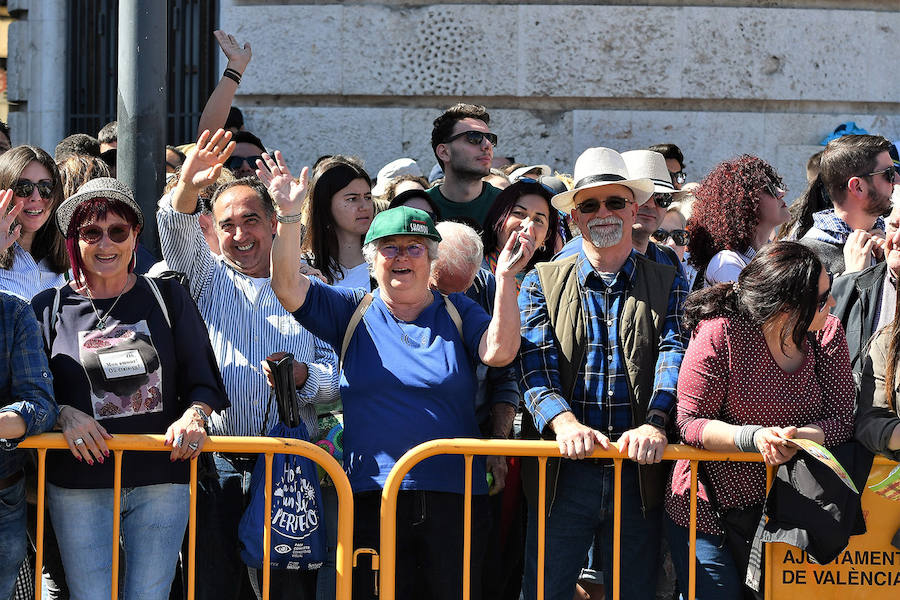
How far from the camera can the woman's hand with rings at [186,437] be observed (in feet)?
12.0

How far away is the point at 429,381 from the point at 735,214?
1.89 metres

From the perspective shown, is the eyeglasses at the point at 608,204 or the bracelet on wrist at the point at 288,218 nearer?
the bracelet on wrist at the point at 288,218

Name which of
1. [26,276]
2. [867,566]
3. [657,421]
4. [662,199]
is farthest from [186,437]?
[662,199]

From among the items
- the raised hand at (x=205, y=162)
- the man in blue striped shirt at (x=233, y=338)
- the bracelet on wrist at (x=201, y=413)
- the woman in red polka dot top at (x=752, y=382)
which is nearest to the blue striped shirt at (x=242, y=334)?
the man in blue striped shirt at (x=233, y=338)

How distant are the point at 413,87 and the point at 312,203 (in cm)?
308

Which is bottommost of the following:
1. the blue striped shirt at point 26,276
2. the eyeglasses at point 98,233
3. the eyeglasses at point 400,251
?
the blue striped shirt at point 26,276

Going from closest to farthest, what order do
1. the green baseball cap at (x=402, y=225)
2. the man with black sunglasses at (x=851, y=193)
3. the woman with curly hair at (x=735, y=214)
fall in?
the green baseball cap at (x=402, y=225)
the man with black sunglasses at (x=851, y=193)
the woman with curly hair at (x=735, y=214)

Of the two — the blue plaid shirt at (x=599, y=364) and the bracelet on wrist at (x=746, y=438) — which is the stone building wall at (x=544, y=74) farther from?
the bracelet on wrist at (x=746, y=438)

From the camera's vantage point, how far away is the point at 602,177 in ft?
13.5

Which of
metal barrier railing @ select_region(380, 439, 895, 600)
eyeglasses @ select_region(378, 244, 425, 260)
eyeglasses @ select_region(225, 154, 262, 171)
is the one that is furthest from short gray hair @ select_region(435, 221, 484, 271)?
eyeglasses @ select_region(225, 154, 262, 171)

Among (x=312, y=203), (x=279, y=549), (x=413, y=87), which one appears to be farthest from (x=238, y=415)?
(x=413, y=87)

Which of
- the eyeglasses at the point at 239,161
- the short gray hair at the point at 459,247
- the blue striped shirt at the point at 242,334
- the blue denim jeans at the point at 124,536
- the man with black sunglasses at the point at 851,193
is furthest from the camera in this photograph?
the eyeglasses at the point at 239,161

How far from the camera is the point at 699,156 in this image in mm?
8000

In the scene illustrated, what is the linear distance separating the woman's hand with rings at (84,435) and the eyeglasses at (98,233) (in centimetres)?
57
